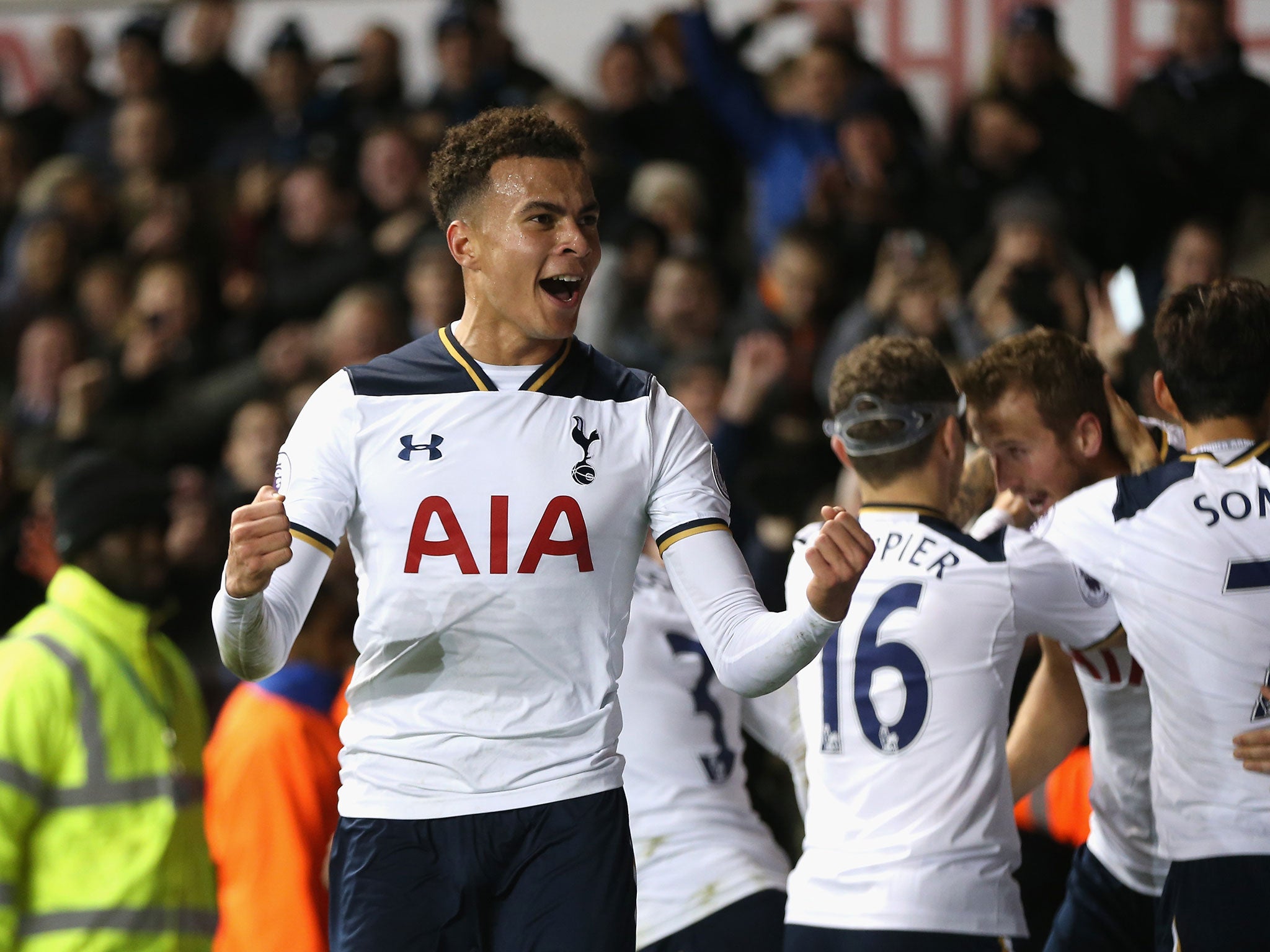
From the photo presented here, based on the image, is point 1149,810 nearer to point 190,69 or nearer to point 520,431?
point 520,431

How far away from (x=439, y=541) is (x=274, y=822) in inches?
84.6

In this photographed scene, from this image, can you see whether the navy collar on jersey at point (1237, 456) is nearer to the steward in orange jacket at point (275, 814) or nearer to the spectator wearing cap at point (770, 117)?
the steward in orange jacket at point (275, 814)

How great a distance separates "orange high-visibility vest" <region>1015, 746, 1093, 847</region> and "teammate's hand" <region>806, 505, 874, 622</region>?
8.47ft

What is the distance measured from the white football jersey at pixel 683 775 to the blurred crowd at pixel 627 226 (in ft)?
6.44

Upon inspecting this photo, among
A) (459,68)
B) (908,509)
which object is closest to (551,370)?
(908,509)

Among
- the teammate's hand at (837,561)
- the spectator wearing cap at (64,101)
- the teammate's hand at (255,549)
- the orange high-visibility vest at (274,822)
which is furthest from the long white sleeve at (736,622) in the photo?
the spectator wearing cap at (64,101)

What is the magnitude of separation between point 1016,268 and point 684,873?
3607mm

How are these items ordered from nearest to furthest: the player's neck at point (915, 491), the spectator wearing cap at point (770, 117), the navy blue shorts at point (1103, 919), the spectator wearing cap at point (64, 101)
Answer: the player's neck at point (915, 491) → the navy blue shorts at point (1103, 919) → the spectator wearing cap at point (770, 117) → the spectator wearing cap at point (64, 101)

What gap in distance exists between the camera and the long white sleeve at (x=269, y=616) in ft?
10.1

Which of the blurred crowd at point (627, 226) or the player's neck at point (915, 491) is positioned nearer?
the player's neck at point (915, 491)

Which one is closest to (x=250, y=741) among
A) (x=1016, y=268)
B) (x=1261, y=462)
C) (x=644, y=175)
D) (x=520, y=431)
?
(x=520, y=431)

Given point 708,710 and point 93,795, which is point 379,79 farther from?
point 708,710

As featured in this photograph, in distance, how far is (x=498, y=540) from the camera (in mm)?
3305

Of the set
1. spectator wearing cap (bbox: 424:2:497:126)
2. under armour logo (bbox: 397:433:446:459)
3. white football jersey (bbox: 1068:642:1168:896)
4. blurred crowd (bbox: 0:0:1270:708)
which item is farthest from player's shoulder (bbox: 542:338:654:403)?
spectator wearing cap (bbox: 424:2:497:126)
